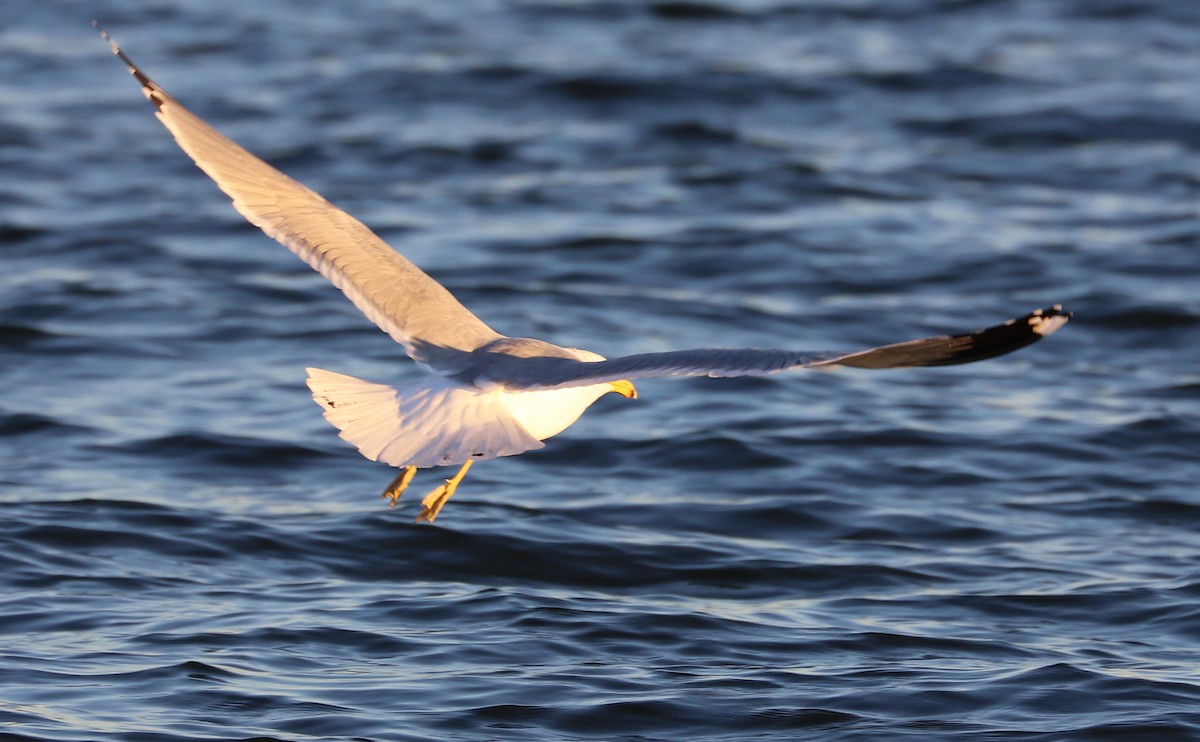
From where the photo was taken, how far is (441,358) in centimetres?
519

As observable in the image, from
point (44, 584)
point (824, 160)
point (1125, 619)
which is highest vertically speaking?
point (824, 160)

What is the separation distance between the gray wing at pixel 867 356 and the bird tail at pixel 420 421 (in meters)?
0.32

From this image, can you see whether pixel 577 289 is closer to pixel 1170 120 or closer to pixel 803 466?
pixel 803 466

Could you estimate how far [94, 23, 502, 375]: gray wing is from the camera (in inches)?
207

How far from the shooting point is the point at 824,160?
11484 millimetres

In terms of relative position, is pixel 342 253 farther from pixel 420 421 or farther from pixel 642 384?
pixel 642 384

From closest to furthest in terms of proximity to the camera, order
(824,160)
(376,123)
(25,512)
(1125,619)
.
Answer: (1125,619) < (25,512) < (824,160) < (376,123)

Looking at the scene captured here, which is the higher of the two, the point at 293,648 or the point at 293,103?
the point at 293,103

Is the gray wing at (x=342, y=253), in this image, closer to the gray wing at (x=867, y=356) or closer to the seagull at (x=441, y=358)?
the seagull at (x=441, y=358)

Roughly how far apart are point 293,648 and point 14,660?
2.53ft

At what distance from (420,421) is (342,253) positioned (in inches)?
33.7

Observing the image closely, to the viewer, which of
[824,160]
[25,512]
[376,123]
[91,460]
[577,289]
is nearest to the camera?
[25,512]

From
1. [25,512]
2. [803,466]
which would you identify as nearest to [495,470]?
[803,466]

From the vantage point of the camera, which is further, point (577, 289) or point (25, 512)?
point (577, 289)
